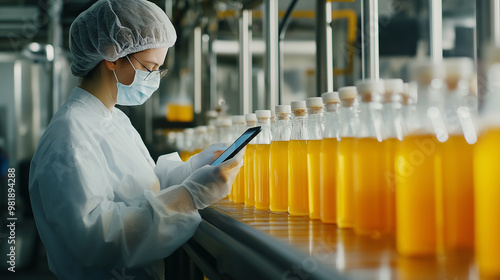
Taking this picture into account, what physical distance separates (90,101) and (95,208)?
454 mm

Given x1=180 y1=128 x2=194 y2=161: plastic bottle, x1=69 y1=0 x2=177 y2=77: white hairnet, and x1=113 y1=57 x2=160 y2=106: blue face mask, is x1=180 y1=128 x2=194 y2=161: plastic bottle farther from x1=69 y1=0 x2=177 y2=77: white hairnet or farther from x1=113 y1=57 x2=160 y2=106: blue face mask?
x1=69 y1=0 x2=177 y2=77: white hairnet

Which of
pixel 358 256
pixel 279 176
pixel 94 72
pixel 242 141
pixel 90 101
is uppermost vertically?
pixel 94 72

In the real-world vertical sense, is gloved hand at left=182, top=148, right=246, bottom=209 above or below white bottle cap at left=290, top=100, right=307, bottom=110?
below

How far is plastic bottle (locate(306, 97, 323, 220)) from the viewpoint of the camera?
120 cm

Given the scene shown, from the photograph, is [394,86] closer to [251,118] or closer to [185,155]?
[251,118]

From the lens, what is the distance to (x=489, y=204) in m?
0.65

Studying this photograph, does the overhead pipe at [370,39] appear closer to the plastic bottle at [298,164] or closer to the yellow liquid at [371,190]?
the plastic bottle at [298,164]

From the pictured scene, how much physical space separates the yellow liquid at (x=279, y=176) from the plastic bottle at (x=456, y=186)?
0.57 metres

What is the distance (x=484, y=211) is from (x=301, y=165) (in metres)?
0.65

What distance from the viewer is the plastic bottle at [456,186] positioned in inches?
32.0

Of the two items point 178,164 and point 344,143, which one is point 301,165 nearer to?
point 344,143

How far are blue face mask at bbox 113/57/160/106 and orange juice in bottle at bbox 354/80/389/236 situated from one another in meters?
0.91

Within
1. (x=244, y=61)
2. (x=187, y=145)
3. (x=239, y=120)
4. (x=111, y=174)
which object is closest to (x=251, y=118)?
(x=239, y=120)

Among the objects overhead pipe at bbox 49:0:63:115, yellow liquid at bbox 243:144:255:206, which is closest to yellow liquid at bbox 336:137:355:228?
yellow liquid at bbox 243:144:255:206
